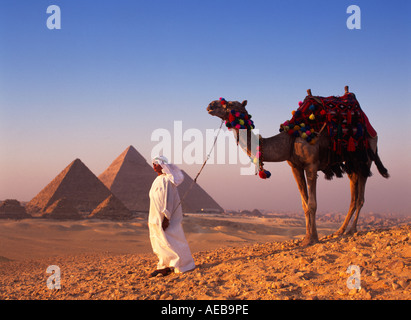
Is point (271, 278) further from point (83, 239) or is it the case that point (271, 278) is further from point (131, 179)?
point (131, 179)

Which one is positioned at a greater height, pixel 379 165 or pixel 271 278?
pixel 379 165

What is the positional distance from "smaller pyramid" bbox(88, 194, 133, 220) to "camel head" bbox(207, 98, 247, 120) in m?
20.5

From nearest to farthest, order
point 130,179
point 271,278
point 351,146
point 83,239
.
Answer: point 271,278 → point 351,146 → point 83,239 → point 130,179

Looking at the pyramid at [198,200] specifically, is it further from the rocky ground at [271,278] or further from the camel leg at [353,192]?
the rocky ground at [271,278]

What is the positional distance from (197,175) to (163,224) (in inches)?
35.8

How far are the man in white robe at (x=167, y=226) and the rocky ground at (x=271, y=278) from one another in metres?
0.22

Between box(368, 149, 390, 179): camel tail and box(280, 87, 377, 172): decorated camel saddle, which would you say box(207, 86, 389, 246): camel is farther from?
box(368, 149, 390, 179): camel tail

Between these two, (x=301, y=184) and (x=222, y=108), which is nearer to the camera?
(x=222, y=108)

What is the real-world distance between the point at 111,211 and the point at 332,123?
69.0 ft

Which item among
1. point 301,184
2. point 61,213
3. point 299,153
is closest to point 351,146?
point 299,153

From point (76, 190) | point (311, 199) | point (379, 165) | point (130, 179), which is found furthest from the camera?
point (130, 179)

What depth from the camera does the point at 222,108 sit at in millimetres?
6246

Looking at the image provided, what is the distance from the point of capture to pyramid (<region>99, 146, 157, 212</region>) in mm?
42750

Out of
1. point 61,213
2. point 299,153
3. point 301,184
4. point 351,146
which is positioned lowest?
point 61,213
